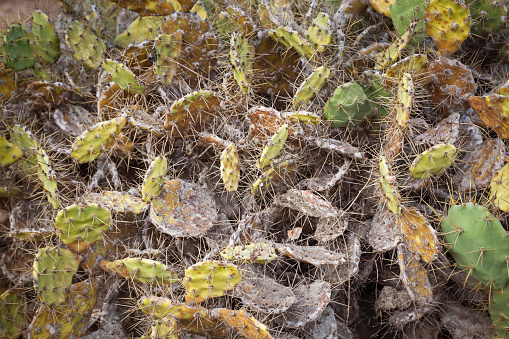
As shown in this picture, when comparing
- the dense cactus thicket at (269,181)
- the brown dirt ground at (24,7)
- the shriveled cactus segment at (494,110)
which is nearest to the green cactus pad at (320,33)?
the dense cactus thicket at (269,181)

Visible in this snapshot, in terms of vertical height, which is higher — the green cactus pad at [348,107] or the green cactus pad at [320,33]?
the green cactus pad at [320,33]

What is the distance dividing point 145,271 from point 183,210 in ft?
0.91

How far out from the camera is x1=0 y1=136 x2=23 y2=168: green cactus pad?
71.5 inches

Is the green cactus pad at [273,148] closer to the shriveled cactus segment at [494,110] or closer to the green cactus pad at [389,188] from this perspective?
the green cactus pad at [389,188]

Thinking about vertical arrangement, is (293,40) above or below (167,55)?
above

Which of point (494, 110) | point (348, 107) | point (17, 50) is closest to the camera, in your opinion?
point (494, 110)

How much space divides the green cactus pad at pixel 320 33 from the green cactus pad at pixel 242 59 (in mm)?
278

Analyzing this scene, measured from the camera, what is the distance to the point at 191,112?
66.6 inches

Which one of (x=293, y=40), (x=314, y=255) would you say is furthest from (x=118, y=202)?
(x=293, y=40)

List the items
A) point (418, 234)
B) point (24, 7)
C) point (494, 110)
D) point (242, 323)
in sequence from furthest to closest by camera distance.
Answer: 1. point (24, 7)
2. point (494, 110)
3. point (418, 234)
4. point (242, 323)

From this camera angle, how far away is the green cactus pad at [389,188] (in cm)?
139

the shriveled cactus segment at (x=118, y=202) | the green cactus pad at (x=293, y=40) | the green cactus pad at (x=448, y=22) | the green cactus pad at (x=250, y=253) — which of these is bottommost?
the shriveled cactus segment at (x=118, y=202)

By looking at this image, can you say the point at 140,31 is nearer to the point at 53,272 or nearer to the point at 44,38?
the point at 44,38

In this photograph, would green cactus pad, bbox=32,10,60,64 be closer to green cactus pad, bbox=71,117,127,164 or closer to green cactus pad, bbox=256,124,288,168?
green cactus pad, bbox=71,117,127,164
